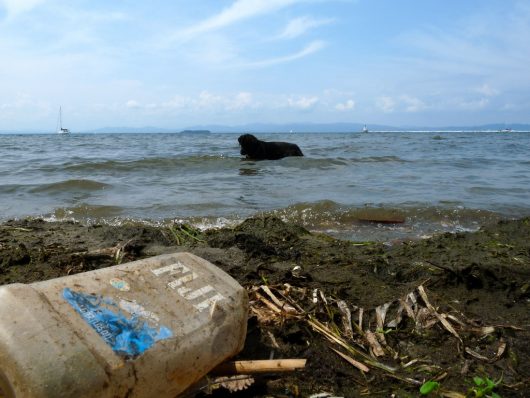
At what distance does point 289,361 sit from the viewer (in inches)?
82.1

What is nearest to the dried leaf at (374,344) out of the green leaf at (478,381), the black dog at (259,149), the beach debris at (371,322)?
the beach debris at (371,322)

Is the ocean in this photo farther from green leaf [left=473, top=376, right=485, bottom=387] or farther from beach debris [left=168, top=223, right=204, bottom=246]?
green leaf [left=473, top=376, right=485, bottom=387]

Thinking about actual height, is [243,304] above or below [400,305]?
above

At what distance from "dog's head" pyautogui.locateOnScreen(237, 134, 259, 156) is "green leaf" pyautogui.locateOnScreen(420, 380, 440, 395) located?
14.3 metres

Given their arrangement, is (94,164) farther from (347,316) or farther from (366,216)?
(347,316)

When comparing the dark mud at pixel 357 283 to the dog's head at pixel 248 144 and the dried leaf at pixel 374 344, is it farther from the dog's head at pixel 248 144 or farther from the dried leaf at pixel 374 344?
the dog's head at pixel 248 144

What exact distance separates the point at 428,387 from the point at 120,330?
138 centimetres

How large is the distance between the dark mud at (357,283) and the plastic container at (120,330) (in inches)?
12.1

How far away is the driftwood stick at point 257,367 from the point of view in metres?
2.02

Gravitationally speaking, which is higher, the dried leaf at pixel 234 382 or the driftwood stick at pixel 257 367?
the driftwood stick at pixel 257 367

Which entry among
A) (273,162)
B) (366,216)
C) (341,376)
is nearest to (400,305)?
(341,376)

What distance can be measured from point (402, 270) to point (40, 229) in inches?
164

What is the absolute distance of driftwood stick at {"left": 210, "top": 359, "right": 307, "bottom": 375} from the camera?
2.02m

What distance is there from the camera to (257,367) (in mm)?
2033
